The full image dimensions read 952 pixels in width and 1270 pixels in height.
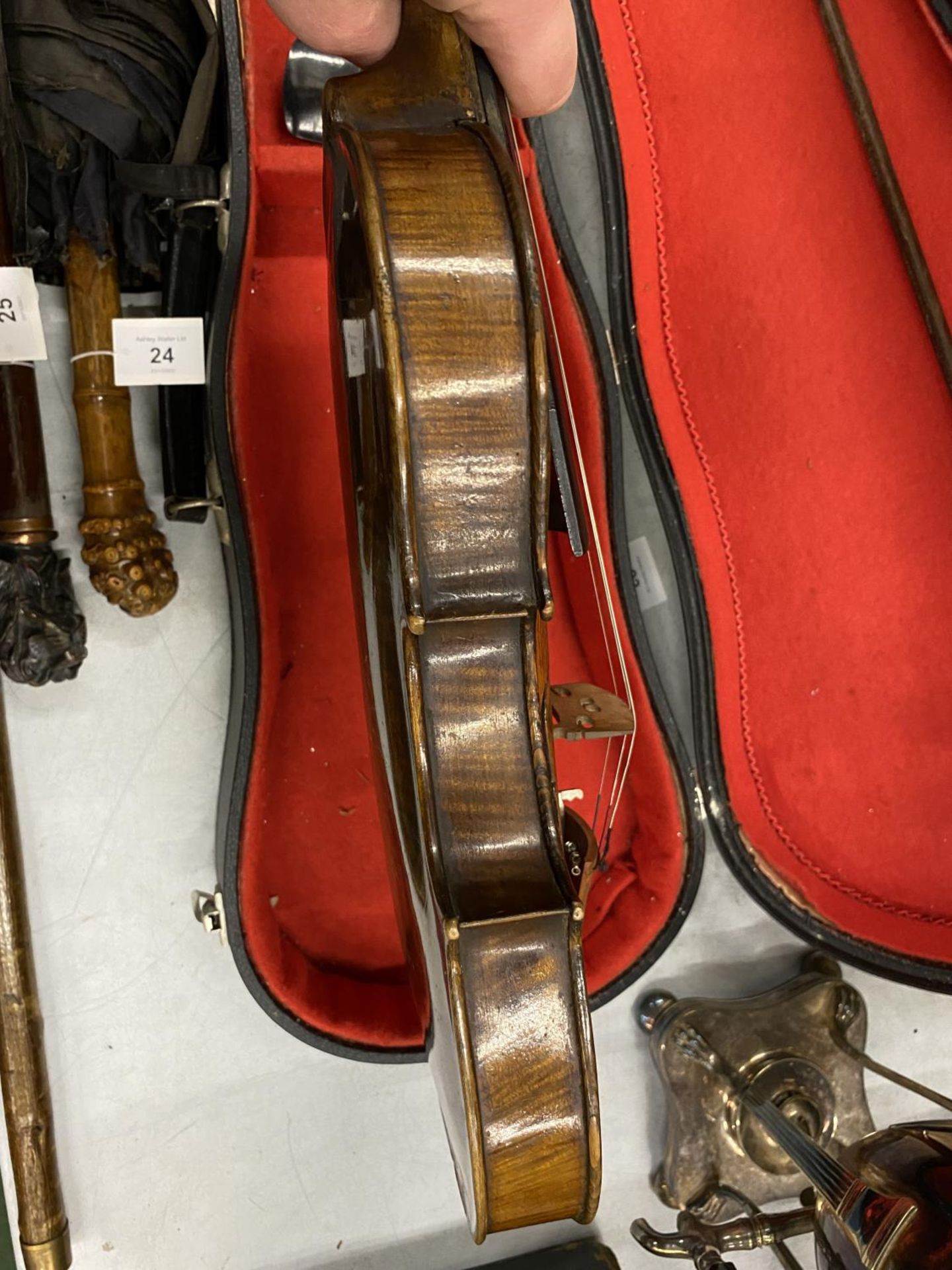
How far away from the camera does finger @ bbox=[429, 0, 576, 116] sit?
0.65 m

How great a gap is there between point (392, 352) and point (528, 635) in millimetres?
203

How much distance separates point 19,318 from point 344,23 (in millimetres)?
496

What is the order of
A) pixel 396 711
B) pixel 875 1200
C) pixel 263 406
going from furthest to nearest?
pixel 263 406, pixel 875 1200, pixel 396 711

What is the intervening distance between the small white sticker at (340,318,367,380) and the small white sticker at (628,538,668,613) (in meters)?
0.61

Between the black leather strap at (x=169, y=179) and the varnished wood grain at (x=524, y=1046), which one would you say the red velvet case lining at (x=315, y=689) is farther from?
the varnished wood grain at (x=524, y=1046)

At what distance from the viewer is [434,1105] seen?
1329 millimetres

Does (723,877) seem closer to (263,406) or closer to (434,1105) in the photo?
(434,1105)

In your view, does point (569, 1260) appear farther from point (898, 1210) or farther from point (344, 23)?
point (344, 23)

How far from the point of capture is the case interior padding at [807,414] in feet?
3.59

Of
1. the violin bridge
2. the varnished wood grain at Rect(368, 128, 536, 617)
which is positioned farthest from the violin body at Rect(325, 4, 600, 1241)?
the violin bridge

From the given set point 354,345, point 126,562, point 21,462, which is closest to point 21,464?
point 21,462

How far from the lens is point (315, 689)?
3.72 feet

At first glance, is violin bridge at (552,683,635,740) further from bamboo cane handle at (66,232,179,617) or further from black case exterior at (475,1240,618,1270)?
black case exterior at (475,1240,618,1270)

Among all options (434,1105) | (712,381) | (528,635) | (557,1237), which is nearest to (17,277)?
(528,635)
